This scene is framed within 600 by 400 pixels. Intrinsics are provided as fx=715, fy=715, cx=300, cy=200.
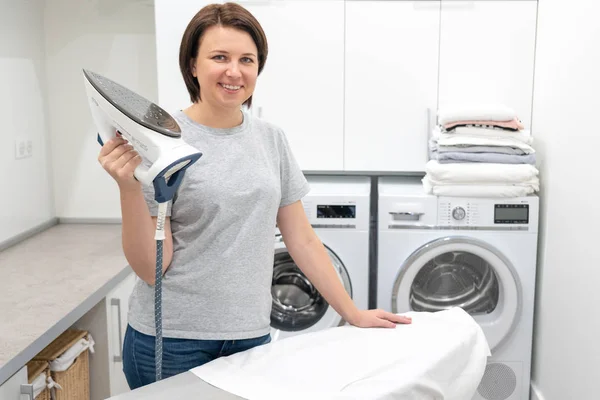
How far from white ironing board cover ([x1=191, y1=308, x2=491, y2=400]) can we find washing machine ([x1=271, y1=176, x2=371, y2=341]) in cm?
127

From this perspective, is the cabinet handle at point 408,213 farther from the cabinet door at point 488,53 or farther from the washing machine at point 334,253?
the cabinet door at point 488,53

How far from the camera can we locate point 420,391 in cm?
145

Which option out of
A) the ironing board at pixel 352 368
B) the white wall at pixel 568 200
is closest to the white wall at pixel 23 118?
the ironing board at pixel 352 368

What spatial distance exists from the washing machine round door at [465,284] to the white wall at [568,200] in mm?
156

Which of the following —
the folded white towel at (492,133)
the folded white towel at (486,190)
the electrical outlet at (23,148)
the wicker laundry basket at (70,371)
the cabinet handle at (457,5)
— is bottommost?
the wicker laundry basket at (70,371)

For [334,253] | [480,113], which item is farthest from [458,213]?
[334,253]

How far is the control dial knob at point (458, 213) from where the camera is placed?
9.64 feet

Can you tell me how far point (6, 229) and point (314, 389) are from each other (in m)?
2.10

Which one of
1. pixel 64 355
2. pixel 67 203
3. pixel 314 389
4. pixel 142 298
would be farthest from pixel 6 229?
pixel 314 389

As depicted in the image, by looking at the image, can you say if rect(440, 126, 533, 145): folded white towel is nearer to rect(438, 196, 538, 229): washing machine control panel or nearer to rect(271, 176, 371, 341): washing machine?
rect(438, 196, 538, 229): washing machine control panel

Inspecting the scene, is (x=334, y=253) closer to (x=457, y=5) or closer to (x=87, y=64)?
(x=457, y=5)

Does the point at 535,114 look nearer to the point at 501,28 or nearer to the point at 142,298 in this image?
the point at 501,28

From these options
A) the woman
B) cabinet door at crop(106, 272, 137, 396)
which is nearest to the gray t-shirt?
the woman

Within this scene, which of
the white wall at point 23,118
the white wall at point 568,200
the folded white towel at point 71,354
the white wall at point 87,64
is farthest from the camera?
the white wall at point 87,64
